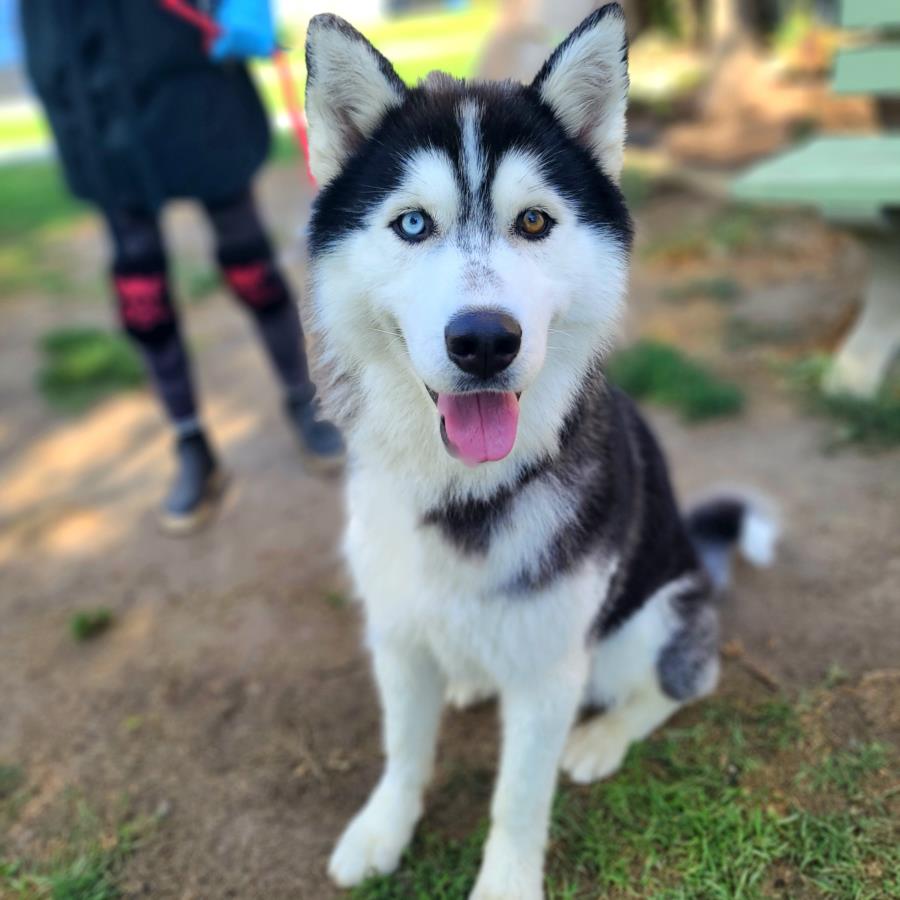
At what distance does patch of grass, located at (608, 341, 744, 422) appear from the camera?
3.95 m

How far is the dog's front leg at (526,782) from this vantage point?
1.82 m

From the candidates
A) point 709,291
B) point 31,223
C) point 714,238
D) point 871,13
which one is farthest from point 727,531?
point 31,223

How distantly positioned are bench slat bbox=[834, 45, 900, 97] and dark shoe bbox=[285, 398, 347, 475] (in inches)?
112

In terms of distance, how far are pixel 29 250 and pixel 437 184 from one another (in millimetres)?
7448

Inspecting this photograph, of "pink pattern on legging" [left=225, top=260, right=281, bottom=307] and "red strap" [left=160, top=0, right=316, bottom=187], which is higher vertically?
"red strap" [left=160, top=0, right=316, bottom=187]

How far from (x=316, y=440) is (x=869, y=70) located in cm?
302

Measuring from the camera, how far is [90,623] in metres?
2.94

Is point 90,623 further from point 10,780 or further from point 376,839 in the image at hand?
point 376,839

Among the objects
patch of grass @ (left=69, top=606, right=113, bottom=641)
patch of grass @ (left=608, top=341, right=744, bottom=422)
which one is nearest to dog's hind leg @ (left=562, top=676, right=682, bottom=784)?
patch of grass @ (left=69, top=606, right=113, bottom=641)

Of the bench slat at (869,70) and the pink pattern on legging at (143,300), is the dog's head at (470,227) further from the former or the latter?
the bench slat at (869,70)

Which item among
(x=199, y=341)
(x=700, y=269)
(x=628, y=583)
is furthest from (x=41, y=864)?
(x=700, y=269)

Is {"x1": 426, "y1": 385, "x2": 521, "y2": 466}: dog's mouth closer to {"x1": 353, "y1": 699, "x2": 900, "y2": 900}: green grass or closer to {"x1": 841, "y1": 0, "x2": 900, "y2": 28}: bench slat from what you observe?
{"x1": 353, "y1": 699, "x2": 900, "y2": 900}: green grass

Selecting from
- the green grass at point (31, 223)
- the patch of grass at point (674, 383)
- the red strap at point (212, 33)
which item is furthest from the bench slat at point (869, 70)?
the green grass at point (31, 223)

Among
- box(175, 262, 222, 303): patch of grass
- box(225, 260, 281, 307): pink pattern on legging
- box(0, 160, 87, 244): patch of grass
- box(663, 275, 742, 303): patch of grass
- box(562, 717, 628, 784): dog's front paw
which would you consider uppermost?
box(225, 260, 281, 307): pink pattern on legging
